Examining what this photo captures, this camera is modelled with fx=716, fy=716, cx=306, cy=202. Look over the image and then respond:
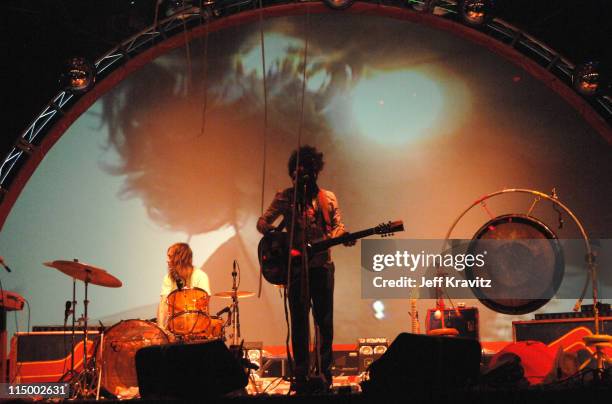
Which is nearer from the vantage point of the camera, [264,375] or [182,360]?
[182,360]

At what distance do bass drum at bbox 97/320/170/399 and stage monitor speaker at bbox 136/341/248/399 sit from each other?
350 cm

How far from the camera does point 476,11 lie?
9.01 meters

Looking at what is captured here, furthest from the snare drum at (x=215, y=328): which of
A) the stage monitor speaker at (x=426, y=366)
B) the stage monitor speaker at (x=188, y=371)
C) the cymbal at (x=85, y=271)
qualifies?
the stage monitor speaker at (x=426, y=366)

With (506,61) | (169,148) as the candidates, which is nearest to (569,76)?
(506,61)

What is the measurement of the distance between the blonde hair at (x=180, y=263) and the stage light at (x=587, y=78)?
543 centimetres

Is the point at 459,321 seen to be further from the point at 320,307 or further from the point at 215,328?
the point at 320,307

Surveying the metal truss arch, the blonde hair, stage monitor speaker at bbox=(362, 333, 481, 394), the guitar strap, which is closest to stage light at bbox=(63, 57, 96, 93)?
the metal truss arch

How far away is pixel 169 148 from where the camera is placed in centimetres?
959

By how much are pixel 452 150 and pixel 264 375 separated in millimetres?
3947

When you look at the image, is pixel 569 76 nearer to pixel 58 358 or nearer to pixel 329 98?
pixel 329 98

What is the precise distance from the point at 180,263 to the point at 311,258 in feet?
→ 9.50

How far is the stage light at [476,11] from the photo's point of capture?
8969mm

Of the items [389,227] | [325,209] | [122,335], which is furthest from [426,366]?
[122,335]

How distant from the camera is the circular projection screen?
30.8 ft
